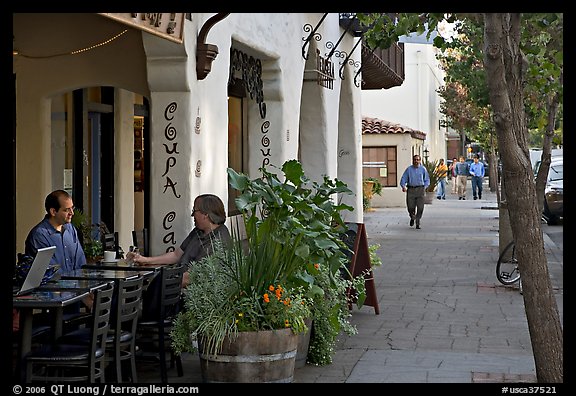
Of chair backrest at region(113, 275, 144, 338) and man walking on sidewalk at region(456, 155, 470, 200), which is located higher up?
man walking on sidewalk at region(456, 155, 470, 200)

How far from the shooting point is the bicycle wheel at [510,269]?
1415 cm

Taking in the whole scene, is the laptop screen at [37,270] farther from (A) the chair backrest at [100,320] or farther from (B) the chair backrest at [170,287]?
(B) the chair backrest at [170,287]

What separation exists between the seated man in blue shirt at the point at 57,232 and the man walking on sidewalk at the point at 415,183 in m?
16.6

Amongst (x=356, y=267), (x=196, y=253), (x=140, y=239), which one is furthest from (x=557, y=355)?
(x=140, y=239)

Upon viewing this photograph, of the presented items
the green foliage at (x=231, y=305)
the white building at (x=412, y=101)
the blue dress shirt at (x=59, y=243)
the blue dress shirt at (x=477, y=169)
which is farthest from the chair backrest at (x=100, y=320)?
the blue dress shirt at (x=477, y=169)

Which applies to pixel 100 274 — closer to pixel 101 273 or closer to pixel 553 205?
pixel 101 273

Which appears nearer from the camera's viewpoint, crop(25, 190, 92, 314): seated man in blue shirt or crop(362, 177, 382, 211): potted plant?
crop(25, 190, 92, 314): seated man in blue shirt

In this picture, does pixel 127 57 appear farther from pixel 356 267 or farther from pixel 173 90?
pixel 356 267

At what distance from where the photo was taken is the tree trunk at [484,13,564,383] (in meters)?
6.81

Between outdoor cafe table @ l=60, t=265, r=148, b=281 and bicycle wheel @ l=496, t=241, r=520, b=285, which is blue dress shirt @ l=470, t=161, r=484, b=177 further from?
outdoor cafe table @ l=60, t=265, r=148, b=281

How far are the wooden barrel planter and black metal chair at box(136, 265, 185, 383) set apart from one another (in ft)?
1.99

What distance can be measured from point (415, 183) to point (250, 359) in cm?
1793

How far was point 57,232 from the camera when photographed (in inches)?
334

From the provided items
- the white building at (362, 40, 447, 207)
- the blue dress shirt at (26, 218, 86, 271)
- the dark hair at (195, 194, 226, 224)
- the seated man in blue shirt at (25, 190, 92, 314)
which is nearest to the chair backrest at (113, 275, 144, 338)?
the seated man in blue shirt at (25, 190, 92, 314)
